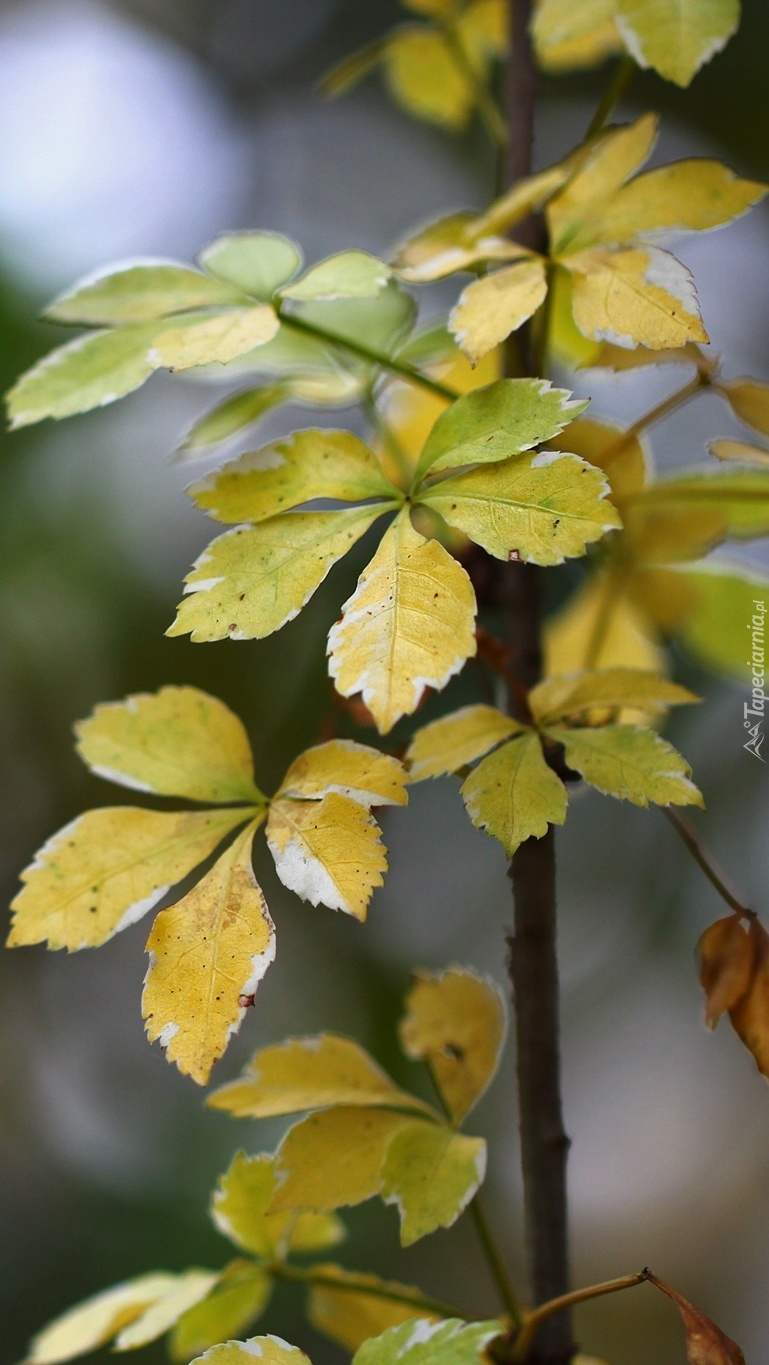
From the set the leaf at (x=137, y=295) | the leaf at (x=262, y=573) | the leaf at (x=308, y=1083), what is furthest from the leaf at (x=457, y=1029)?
the leaf at (x=137, y=295)

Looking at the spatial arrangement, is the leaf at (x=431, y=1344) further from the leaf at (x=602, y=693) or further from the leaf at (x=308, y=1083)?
the leaf at (x=602, y=693)

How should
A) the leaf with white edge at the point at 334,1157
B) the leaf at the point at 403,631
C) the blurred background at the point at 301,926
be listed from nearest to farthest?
the leaf at the point at 403,631 < the leaf with white edge at the point at 334,1157 < the blurred background at the point at 301,926

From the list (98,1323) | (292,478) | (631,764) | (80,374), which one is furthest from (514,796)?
(98,1323)

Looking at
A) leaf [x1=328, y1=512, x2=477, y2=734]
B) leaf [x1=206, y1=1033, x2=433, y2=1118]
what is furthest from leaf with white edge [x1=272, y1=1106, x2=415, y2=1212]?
leaf [x1=328, y1=512, x2=477, y2=734]

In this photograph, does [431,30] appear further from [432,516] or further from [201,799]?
[201,799]

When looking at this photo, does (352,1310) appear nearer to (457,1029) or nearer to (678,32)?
(457,1029)
